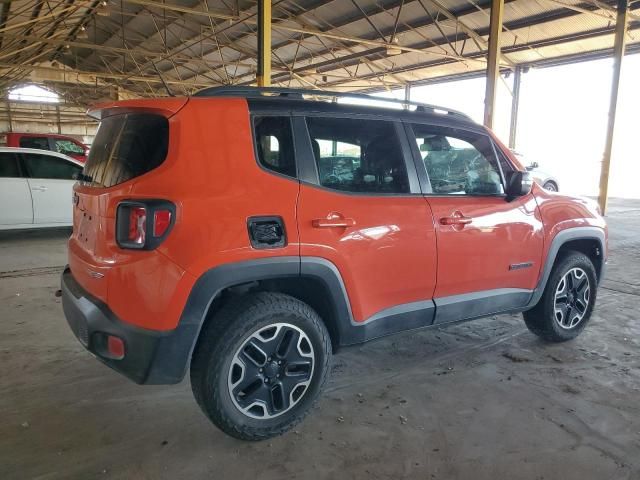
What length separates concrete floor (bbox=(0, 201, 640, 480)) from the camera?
226 cm

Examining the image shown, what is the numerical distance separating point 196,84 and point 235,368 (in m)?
23.9

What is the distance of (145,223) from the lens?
6.72 feet

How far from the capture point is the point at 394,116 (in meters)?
2.89

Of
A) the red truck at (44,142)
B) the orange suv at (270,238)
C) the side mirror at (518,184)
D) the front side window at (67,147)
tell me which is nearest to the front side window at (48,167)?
the red truck at (44,142)

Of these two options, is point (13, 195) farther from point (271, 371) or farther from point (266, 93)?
point (271, 371)

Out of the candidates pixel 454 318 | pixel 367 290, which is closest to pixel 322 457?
pixel 367 290

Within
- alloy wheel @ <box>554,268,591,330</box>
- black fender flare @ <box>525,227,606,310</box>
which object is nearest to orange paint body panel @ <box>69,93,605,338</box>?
black fender flare @ <box>525,227,606,310</box>

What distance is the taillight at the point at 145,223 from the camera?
6.73 ft

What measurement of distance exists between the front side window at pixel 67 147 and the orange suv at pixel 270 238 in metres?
10.8

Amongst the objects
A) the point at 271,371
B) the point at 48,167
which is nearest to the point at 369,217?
the point at 271,371

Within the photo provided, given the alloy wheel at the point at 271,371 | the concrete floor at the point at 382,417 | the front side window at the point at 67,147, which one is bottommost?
the concrete floor at the point at 382,417

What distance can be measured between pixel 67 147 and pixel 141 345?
12.1m

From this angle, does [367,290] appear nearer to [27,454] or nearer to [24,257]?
[27,454]

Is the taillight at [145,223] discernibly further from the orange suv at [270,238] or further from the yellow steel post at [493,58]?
the yellow steel post at [493,58]
